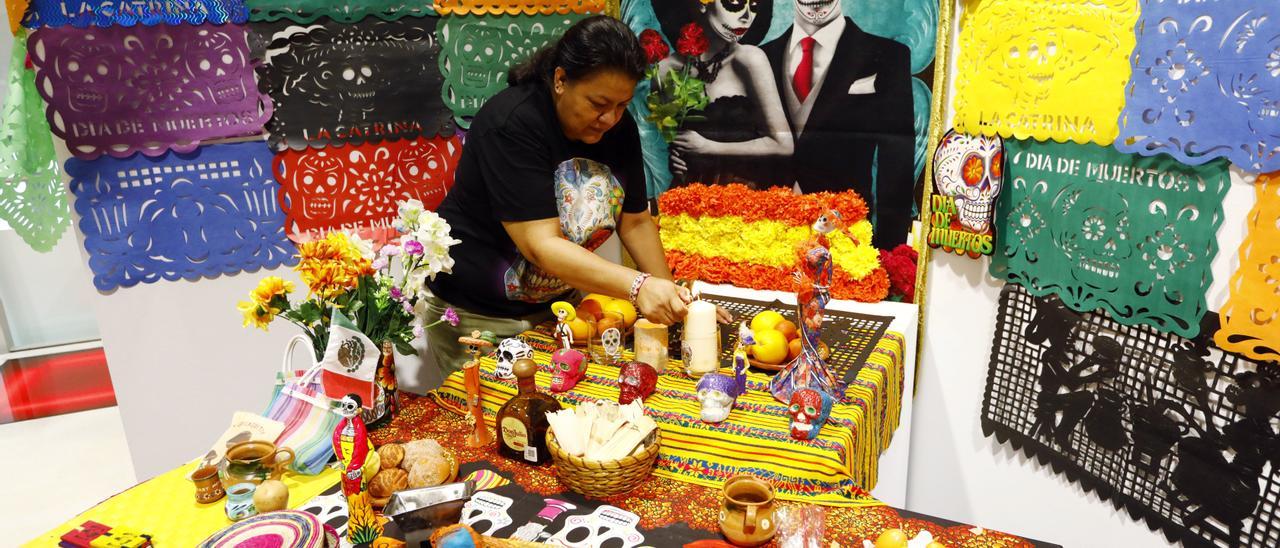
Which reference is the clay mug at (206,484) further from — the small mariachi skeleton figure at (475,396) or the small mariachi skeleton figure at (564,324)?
the small mariachi skeleton figure at (564,324)

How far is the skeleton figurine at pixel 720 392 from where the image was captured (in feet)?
5.72

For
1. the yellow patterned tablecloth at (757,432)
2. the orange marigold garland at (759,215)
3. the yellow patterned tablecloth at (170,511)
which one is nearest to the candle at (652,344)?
the yellow patterned tablecloth at (757,432)

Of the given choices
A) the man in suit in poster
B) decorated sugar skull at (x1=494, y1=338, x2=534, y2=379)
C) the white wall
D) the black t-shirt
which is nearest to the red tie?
the man in suit in poster

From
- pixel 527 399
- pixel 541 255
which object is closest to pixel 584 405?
pixel 527 399

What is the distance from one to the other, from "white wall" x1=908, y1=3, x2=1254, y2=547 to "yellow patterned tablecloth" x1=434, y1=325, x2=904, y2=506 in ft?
1.89

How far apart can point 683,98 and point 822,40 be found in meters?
0.61

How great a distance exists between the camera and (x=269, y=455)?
60.9 inches

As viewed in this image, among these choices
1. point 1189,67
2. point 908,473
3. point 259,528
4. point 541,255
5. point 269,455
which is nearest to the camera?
point 259,528

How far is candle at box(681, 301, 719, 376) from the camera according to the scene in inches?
78.0

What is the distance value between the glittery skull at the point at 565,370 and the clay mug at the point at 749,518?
649 mm

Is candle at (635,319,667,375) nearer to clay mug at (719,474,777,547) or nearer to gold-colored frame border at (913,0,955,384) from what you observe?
clay mug at (719,474,777,547)

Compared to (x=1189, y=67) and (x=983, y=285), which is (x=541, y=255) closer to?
(x=983, y=285)

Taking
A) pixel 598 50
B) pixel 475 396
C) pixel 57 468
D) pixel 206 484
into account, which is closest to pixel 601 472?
pixel 475 396

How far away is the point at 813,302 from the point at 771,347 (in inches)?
10.7
